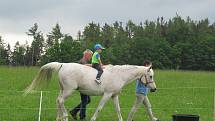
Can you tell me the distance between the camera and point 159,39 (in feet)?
274

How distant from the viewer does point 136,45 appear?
81.4 m

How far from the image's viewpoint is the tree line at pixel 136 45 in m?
75.8

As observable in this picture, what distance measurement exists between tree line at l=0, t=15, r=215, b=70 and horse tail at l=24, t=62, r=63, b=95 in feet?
194

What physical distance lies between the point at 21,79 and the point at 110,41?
6797cm

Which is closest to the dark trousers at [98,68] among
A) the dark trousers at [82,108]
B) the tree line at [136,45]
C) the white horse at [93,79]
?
the white horse at [93,79]

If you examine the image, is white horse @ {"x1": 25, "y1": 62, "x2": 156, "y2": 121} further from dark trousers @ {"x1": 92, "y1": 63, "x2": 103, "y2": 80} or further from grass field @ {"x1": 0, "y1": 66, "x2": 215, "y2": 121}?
grass field @ {"x1": 0, "y1": 66, "x2": 215, "y2": 121}

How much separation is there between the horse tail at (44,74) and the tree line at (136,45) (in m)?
59.0

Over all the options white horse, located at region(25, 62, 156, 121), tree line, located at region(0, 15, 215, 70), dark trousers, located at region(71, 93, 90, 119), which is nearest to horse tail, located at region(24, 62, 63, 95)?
white horse, located at region(25, 62, 156, 121)

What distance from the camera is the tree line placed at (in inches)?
2985

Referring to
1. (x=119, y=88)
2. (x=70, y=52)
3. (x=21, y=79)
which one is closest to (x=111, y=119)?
(x=119, y=88)

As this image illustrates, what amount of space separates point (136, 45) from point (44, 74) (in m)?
70.9

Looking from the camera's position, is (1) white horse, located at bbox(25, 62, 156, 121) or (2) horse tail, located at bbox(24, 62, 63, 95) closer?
(1) white horse, located at bbox(25, 62, 156, 121)

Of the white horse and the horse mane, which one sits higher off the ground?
the horse mane

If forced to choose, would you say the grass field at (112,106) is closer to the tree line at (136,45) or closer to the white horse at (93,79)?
the white horse at (93,79)
